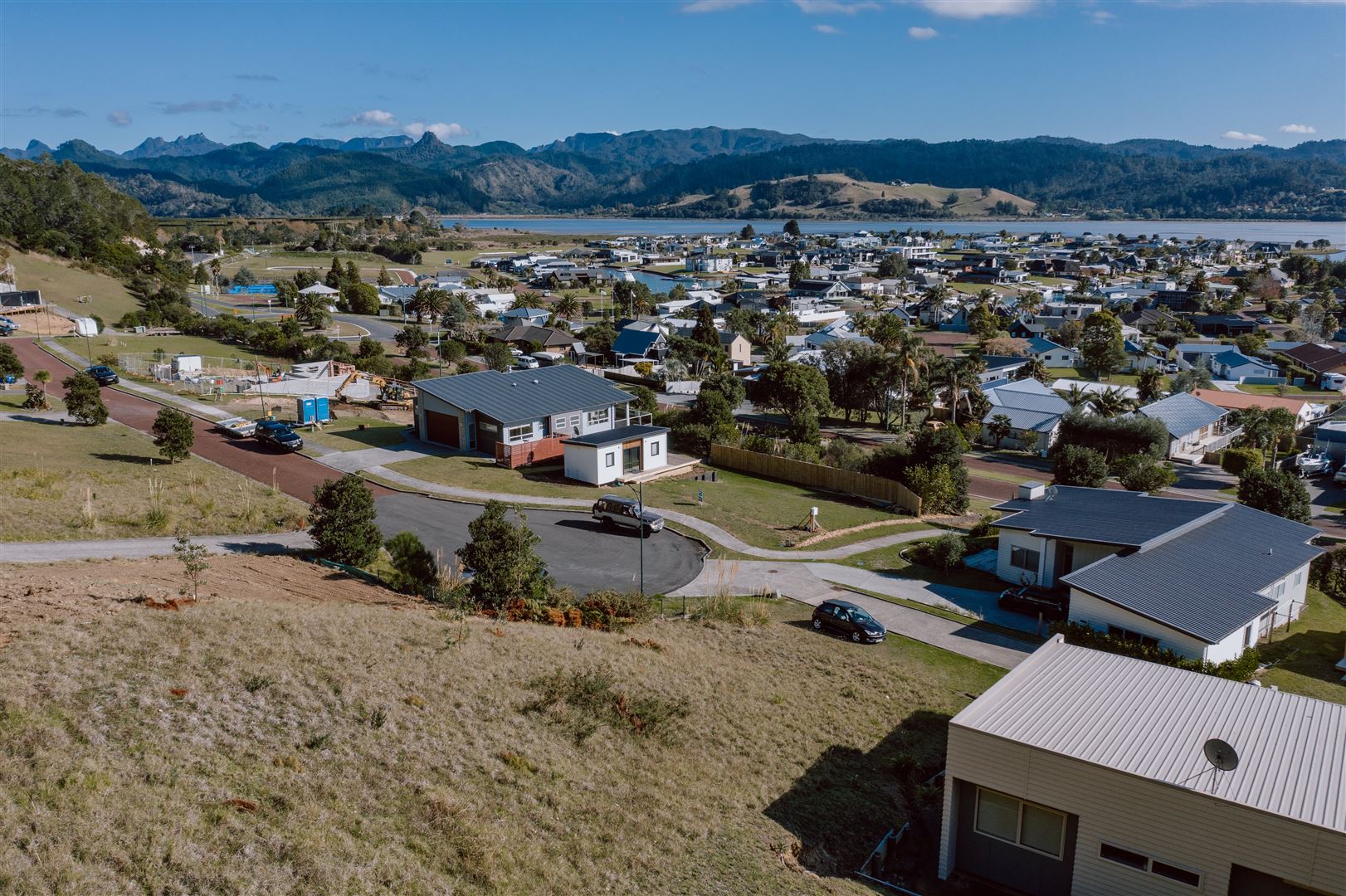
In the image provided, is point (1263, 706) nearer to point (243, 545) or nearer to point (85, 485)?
point (243, 545)

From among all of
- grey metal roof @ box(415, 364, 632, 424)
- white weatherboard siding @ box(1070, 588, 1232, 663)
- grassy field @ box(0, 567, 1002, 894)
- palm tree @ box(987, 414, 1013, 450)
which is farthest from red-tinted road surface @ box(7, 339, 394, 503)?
palm tree @ box(987, 414, 1013, 450)

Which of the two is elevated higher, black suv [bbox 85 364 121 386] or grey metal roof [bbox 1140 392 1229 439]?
black suv [bbox 85 364 121 386]

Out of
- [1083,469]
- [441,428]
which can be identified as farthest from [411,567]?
[1083,469]

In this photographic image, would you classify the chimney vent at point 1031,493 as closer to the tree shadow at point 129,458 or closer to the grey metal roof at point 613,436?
the grey metal roof at point 613,436

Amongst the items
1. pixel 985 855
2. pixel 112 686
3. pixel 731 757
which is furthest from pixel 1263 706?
pixel 112 686

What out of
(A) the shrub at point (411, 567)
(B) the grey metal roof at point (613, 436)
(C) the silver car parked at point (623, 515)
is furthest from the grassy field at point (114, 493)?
(B) the grey metal roof at point (613, 436)

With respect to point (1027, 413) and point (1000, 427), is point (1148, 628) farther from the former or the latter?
point (1027, 413)

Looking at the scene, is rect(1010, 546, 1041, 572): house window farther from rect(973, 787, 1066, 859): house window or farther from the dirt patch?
the dirt patch
